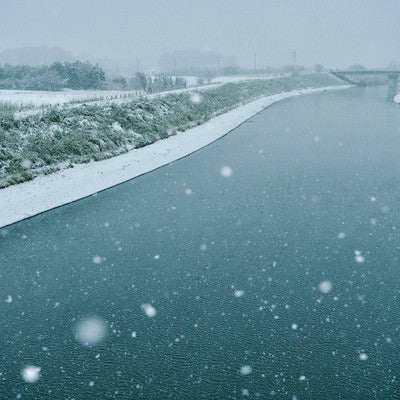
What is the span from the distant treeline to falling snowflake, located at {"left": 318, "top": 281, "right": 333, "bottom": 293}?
64.0 metres

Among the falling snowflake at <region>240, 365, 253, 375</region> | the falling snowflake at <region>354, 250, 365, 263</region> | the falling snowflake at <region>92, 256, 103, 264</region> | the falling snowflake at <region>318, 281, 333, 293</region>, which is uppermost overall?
the falling snowflake at <region>240, 365, 253, 375</region>

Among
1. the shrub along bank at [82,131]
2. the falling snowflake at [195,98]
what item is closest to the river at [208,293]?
the shrub along bank at [82,131]

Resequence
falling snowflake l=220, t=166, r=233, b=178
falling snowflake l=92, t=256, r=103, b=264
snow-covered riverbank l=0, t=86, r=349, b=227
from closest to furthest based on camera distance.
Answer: falling snowflake l=92, t=256, r=103, b=264
snow-covered riverbank l=0, t=86, r=349, b=227
falling snowflake l=220, t=166, r=233, b=178

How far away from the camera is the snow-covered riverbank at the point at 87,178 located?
14.2 meters

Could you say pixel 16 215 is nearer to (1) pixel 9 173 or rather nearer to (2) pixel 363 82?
(1) pixel 9 173

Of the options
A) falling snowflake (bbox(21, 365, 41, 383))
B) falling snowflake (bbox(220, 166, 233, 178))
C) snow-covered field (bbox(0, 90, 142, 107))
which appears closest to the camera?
falling snowflake (bbox(21, 365, 41, 383))

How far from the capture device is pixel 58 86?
66.5 meters

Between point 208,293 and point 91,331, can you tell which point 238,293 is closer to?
point 208,293

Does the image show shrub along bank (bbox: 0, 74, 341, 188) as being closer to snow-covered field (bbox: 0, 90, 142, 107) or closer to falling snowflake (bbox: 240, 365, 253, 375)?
snow-covered field (bbox: 0, 90, 142, 107)

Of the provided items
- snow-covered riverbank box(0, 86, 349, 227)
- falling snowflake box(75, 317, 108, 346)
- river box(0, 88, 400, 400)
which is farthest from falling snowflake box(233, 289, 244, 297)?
snow-covered riverbank box(0, 86, 349, 227)

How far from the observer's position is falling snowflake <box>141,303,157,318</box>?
7949mm

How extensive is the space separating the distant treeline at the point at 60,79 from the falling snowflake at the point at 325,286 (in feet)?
210

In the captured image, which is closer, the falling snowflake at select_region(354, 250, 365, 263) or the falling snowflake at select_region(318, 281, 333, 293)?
the falling snowflake at select_region(318, 281, 333, 293)

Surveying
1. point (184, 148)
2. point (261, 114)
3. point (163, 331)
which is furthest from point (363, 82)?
point (163, 331)
